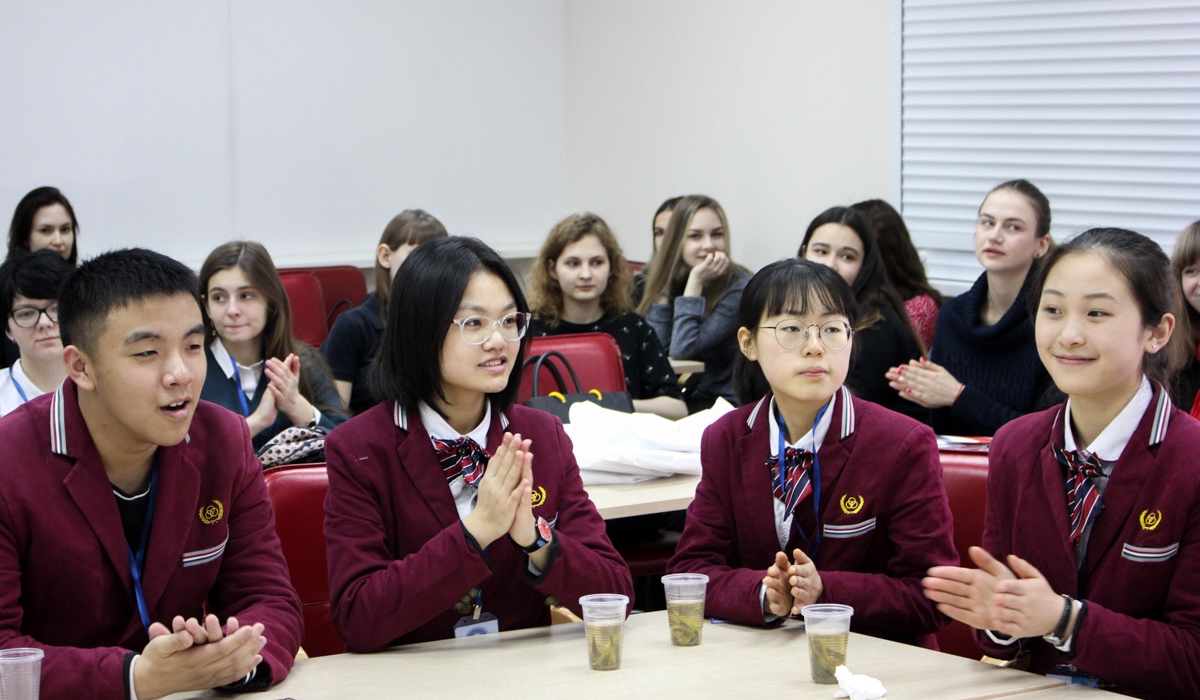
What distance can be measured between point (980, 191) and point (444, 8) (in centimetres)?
384

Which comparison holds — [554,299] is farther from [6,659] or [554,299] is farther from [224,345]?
[6,659]

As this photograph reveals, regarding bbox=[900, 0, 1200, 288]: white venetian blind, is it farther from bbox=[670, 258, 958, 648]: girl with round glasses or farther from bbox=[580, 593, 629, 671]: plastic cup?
bbox=[580, 593, 629, 671]: plastic cup

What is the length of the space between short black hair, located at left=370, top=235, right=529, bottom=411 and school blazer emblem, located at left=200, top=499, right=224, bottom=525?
40cm

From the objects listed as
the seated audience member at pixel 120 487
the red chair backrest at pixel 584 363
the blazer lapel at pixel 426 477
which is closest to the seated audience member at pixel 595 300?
the red chair backrest at pixel 584 363

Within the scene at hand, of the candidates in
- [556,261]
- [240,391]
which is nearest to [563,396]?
[240,391]

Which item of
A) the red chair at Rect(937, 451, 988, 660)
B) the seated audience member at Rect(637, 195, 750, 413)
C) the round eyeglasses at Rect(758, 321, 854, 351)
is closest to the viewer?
the round eyeglasses at Rect(758, 321, 854, 351)

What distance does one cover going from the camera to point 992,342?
427cm

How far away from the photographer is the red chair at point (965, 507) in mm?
2674

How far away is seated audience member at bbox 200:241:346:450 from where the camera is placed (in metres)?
3.65

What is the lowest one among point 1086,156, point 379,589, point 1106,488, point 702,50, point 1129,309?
point 379,589

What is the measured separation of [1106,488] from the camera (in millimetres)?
2080

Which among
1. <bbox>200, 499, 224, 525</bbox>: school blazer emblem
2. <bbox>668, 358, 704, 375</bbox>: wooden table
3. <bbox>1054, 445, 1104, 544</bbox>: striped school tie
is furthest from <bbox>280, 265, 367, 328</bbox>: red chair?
<bbox>1054, 445, 1104, 544</bbox>: striped school tie

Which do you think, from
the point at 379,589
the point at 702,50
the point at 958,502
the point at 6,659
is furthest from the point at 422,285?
the point at 702,50

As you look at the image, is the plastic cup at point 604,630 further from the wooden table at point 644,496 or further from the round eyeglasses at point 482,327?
the wooden table at point 644,496
